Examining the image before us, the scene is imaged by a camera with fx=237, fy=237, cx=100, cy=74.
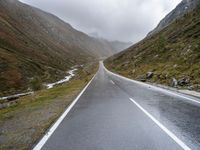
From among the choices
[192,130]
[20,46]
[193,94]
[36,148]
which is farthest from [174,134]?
[20,46]

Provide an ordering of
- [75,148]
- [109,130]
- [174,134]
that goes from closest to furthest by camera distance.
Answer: [75,148], [174,134], [109,130]

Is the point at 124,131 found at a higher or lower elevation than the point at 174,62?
lower

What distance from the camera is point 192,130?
22.0 feet

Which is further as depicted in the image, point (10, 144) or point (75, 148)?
point (10, 144)

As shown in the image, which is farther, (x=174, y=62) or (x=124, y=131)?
(x=174, y=62)

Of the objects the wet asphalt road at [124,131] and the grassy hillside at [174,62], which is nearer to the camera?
the wet asphalt road at [124,131]

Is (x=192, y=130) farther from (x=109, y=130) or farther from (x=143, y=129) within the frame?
(x=109, y=130)

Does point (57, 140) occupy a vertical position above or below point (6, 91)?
above

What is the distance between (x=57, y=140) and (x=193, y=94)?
11.8 metres

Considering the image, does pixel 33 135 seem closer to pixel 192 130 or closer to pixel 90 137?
pixel 90 137

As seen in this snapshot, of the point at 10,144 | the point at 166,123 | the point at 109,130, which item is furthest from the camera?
the point at 166,123

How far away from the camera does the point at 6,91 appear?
55062 mm

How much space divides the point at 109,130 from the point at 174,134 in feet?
5.92

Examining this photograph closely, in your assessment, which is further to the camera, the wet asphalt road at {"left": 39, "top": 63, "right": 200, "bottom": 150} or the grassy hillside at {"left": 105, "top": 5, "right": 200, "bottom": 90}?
the grassy hillside at {"left": 105, "top": 5, "right": 200, "bottom": 90}
